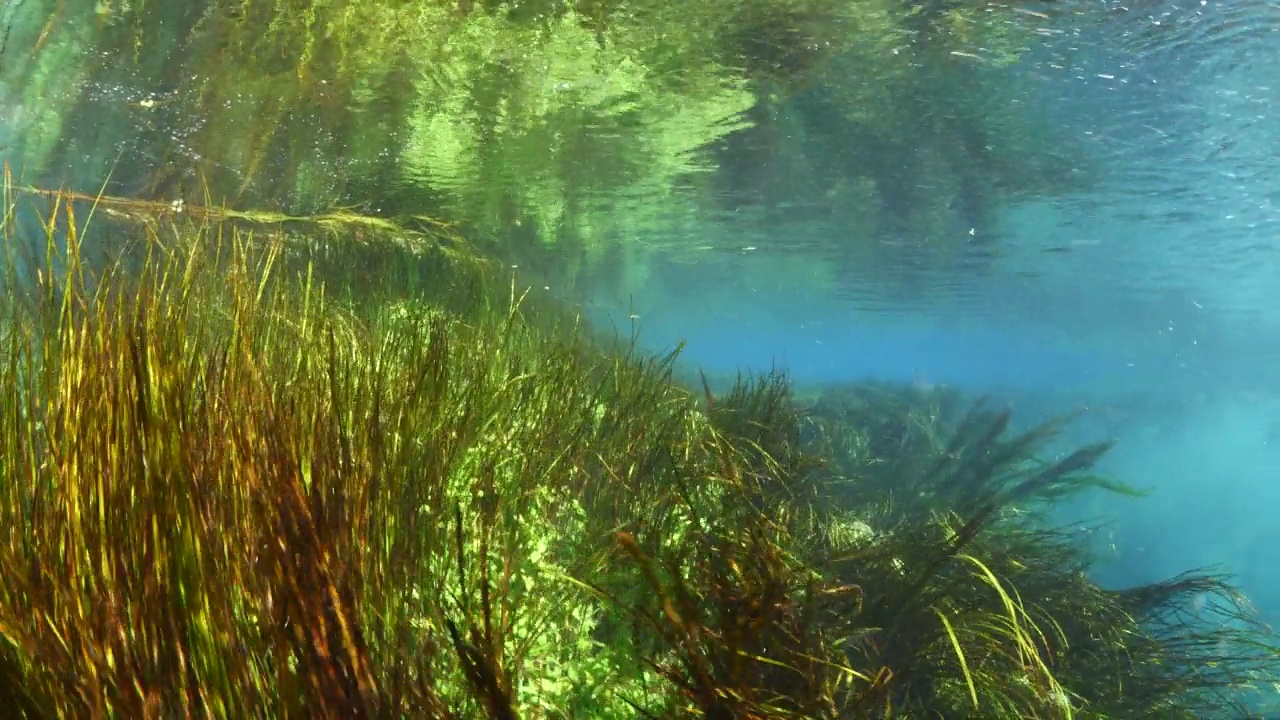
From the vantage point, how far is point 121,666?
1.77 meters

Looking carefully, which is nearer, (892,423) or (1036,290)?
(892,423)

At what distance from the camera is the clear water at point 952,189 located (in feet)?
34.1

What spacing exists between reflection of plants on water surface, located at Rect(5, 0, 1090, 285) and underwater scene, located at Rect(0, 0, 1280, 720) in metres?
0.10

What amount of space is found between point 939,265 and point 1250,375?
46.6 meters

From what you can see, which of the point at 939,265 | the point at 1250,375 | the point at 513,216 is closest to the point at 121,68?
the point at 513,216

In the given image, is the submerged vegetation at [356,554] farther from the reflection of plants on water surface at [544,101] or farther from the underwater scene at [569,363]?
the reflection of plants on water surface at [544,101]

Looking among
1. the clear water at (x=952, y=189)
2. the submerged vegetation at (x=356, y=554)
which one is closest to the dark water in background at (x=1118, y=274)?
the clear water at (x=952, y=189)

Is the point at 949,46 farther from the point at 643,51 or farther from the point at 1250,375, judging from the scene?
the point at 1250,375

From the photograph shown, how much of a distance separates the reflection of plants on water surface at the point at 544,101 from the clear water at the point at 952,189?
0.35ft

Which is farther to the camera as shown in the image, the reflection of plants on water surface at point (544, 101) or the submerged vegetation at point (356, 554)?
the reflection of plants on water surface at point (544, 101)

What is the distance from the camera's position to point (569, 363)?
5.43m

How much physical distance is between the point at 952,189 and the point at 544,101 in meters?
11.1

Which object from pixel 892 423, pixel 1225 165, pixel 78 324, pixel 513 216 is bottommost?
pixel 892 423

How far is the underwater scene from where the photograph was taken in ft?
6.51
